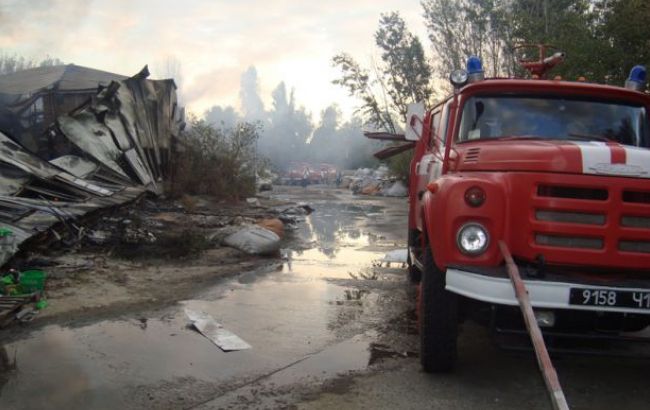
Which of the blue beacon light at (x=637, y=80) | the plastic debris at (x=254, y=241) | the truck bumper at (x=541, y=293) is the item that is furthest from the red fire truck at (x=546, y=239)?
the plastic debris at (x=254, y=241)

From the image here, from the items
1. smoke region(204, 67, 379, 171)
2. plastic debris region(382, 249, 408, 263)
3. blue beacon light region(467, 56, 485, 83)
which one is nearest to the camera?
blue beacon light region(467, 56, 485, 83)

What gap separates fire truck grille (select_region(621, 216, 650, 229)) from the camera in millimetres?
3594

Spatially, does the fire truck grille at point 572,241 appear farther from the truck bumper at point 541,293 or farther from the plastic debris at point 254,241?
the plastic debris at point 254,241

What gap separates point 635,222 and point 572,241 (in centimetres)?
42

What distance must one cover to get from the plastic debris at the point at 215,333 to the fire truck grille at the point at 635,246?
2.86 meters

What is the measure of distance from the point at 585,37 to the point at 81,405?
11.7 metres

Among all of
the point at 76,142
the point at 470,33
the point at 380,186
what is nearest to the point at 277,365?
the point at 76,142

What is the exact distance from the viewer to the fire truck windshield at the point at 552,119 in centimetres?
458

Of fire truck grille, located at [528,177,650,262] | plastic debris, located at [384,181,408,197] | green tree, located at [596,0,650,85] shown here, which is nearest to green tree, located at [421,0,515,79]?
plastic debris, located at [384,181,408,197]

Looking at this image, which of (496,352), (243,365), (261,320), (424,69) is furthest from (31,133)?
(424,69)

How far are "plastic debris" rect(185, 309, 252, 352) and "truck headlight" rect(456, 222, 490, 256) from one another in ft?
6.73

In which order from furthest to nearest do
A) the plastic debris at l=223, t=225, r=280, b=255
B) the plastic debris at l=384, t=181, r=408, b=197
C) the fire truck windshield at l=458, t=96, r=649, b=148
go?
the plastic debris at l=384, t=181, r=408, b=197
the plastic debris at l=223, t=225, r=280, b=255
the fire truck windshield at l=458, t=96, r=649, b=148

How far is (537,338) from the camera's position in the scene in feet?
9.43

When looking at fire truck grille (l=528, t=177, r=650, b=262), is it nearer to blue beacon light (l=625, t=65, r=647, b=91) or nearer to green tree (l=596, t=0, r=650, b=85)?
blue beacon light (l=625, t=65, r=647, b=91)
